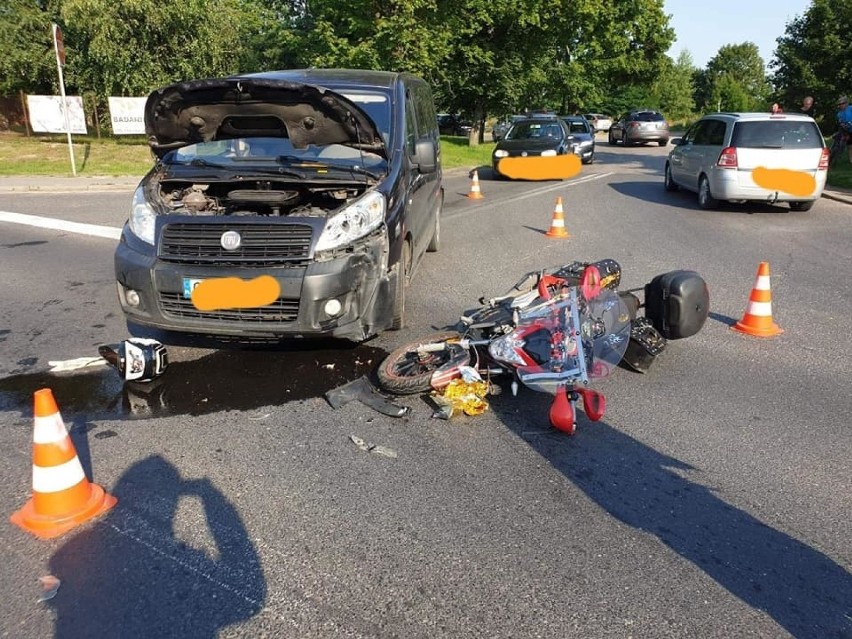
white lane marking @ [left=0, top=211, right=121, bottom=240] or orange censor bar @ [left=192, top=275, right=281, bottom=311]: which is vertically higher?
orange censor bar @ [left=192, top=275, right=281, bottom=311]

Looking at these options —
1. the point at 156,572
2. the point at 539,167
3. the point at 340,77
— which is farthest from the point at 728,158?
the point at 156,572

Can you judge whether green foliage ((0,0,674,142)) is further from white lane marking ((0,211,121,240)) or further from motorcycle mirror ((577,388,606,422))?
motorcycle mirror ((577,388,606,422))

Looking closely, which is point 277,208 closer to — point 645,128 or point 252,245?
point 252,245

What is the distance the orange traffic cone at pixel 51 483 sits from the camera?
2.88 meters

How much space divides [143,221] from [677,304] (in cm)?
386

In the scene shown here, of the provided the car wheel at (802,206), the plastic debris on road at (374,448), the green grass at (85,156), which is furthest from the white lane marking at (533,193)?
the plastic debris on road at (374,448)

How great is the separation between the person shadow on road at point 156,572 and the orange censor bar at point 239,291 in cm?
139

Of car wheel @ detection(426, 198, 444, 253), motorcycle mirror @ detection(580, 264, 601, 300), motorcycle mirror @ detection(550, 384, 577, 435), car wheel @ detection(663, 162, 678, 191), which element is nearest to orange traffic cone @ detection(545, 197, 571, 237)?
car wheel @ detection(426, 198, 444, 253)

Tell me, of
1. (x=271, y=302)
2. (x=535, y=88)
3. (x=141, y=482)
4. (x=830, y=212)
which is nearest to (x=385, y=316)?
(x=271, y=302)

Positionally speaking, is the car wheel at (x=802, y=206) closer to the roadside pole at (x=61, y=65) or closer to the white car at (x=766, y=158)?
Result: the white car at (x=766, y=158)

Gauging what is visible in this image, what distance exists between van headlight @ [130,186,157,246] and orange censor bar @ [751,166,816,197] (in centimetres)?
1029

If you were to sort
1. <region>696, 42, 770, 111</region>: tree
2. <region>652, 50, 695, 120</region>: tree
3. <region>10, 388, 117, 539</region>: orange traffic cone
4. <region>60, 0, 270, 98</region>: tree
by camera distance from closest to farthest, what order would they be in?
<region>10, 388, 117, 539</region>: orange traffic cone
<region>60, 0, 270, 98</region>: tree
<region>652, 50, 695, 120</region>: tree
<region>696, 42, 770, 111</region>: tree

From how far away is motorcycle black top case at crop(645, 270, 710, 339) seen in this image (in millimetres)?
4879

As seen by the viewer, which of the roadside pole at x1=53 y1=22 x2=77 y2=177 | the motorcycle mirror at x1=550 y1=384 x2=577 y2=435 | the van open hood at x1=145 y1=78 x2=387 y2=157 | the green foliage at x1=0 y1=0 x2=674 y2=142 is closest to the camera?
the motorcycle mirror at x1=550 y1=384 x2=577 y2=435
